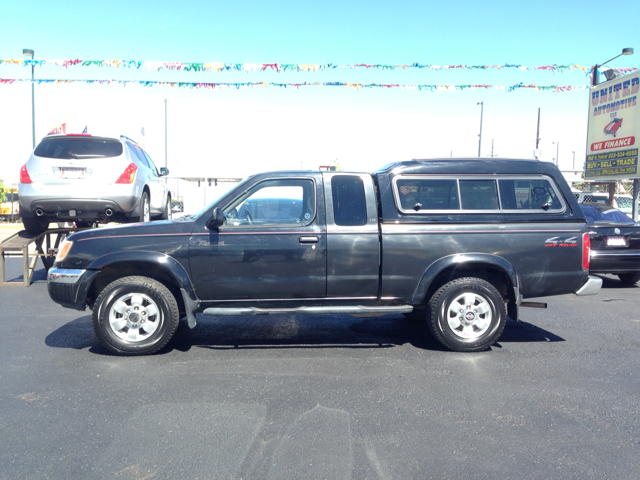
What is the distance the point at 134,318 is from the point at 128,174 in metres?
3.93

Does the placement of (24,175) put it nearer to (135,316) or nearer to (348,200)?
(135,316)

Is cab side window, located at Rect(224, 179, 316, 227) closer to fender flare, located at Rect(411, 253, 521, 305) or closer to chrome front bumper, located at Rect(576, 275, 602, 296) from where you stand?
fender flare, located at Rect(411, 253, 521, 305)

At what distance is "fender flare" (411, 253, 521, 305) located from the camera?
512 centimetres

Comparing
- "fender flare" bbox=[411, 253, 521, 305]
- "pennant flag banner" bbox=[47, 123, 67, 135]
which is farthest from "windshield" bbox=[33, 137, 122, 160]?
"fender flare" bbox=[411, 253, 521, 305]

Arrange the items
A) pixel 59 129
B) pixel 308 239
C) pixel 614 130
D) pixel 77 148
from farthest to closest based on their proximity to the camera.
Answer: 1. pixel 614 130
2. pixel 59 129
3. pixel 77 148
4. pixel 308 239

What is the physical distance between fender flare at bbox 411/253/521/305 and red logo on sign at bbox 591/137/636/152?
11342mm

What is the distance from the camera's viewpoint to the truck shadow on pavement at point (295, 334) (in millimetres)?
5492

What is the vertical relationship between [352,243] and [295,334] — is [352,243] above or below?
above

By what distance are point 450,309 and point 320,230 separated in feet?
5.23

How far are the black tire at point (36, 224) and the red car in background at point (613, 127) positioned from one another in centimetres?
1491

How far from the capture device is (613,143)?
14.8 m

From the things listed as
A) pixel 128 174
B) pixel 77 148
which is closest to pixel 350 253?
pixel 128 174

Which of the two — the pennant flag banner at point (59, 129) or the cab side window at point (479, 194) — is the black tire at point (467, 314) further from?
the pennant flag banner at point (59, 129)

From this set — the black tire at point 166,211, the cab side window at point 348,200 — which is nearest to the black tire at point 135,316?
the cab side window at point 348,200
